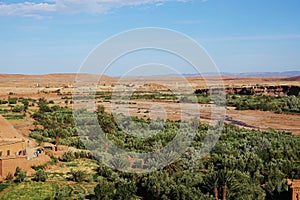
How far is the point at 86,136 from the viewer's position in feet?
93.6

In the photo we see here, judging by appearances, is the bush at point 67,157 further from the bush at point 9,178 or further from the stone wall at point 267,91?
the stone wall at point 267,91

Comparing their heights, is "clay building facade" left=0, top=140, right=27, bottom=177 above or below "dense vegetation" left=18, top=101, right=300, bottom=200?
above

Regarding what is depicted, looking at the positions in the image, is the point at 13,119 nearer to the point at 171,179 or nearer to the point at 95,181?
the point at 95,181

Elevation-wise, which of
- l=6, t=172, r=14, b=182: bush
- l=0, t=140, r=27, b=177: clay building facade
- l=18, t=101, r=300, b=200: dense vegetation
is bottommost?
l=6, t=172, r=14, b=182: bush

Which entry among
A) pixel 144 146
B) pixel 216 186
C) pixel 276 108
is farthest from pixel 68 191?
pixel 276 108

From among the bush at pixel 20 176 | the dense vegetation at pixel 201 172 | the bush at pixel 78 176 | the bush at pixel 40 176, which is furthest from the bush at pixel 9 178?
the bush at pixel 78 176

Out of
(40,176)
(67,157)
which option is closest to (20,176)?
(40,176)

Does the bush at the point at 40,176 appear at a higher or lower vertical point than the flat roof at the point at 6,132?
lower

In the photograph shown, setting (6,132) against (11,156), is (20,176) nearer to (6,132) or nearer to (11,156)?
(11,156)

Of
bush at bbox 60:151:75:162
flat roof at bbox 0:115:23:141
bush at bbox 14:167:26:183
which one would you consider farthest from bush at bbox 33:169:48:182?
flat roof at bbox 0:115:23:141

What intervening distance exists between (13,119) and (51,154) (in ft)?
45.2

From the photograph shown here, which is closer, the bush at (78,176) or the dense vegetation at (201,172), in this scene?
the dense vegetation at (201,172)

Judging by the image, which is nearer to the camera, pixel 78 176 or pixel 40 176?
pixel 40 176

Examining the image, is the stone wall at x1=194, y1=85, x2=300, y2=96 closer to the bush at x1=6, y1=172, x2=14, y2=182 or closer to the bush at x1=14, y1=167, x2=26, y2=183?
the bush at x1=14, y1=167, x2=26, y2=183
